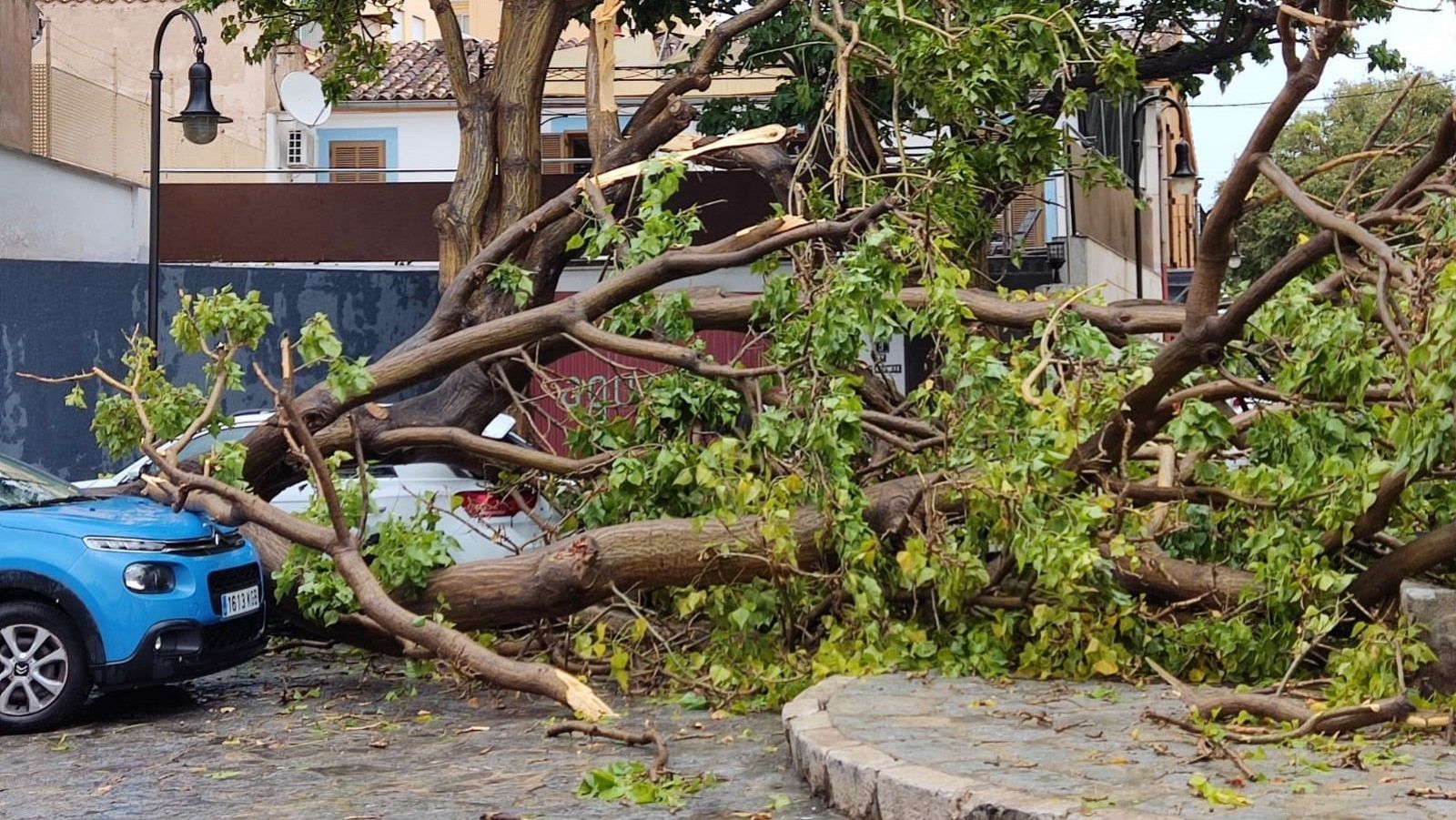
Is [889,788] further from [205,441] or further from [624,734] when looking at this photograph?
[205,441]

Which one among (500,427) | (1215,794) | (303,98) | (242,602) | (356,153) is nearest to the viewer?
(1215,794)

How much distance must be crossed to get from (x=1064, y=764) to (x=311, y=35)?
15.4 meters

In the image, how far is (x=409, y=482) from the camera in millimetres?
12367

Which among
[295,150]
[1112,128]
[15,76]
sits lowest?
[295,150]

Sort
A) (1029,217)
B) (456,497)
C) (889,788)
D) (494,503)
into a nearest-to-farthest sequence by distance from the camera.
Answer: (889,788) → (494,503) → (456,497) → (1029,217)

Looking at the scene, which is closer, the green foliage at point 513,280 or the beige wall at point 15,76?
the green foliage at point 513,280

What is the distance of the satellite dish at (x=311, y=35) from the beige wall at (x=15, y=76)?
3.83m

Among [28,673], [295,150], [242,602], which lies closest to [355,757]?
[242,602]

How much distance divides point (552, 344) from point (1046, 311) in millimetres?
3155

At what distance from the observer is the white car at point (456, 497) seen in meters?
10.2

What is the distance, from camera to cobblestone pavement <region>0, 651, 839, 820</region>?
6496 mm

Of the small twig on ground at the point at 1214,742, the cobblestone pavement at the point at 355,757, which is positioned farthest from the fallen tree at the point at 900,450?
the small twig on ground at the point at 1214,742

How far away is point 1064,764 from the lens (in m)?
6.01

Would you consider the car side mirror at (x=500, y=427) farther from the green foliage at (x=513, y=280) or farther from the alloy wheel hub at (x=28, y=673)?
the alloy wheel hub at (x=28, y=673)
